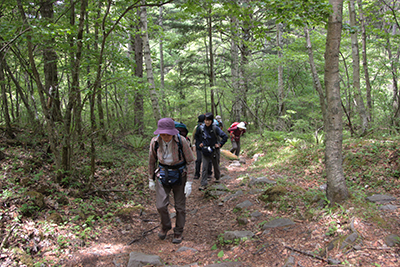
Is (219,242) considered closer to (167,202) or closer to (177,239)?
(177,239)

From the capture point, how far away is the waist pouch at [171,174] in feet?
13.6

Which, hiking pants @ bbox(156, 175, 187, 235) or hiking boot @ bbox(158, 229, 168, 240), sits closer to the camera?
hiking pants @ bbox(156, 175, 187, 235)

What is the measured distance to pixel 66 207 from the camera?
188 inches

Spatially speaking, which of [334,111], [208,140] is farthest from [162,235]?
[334,111]

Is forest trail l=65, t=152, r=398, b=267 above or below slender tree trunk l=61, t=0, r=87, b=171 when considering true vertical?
below

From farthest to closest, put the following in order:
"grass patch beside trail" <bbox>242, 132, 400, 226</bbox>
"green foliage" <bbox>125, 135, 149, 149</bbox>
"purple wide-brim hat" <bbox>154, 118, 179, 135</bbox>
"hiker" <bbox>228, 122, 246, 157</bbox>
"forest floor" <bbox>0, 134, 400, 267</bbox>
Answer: "green foliage" <bbox>125, 135, 149, 149</bbox>
"hiker" <bbox>228, 122, 246, 157</bbox>
"purple wide-brim hat" <bbox>154, 118, 179, 135</bbox>
"grass patch beside trail" <bbox>242, 132, 400, 226</bbox>
"forest floor" <bbox>0, 134, 400, 267</bbox>

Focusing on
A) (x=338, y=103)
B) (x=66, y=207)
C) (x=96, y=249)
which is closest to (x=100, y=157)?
(x=66, y=207)

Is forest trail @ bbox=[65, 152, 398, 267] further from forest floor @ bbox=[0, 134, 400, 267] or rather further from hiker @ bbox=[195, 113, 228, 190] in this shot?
hiker @ bbox=[195, 113, 228, 190]

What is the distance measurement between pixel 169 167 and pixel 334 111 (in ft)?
9.31

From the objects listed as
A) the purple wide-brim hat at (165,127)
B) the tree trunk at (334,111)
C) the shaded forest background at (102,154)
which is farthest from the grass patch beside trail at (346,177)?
the purple wide-brim hat at (165,127)

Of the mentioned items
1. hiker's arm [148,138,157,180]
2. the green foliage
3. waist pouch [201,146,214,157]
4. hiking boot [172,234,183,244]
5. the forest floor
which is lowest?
hiking boot [172,234,183,244]

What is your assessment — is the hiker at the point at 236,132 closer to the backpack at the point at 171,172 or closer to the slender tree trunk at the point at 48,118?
the backpack at the point at 171,172

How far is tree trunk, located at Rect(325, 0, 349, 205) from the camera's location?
12.2ft

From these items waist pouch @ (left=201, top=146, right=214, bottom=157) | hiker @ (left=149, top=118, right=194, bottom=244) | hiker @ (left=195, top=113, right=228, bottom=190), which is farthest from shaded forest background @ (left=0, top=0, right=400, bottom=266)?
waist pouch @ (left=201, top=146, right=214, bottom=157)
